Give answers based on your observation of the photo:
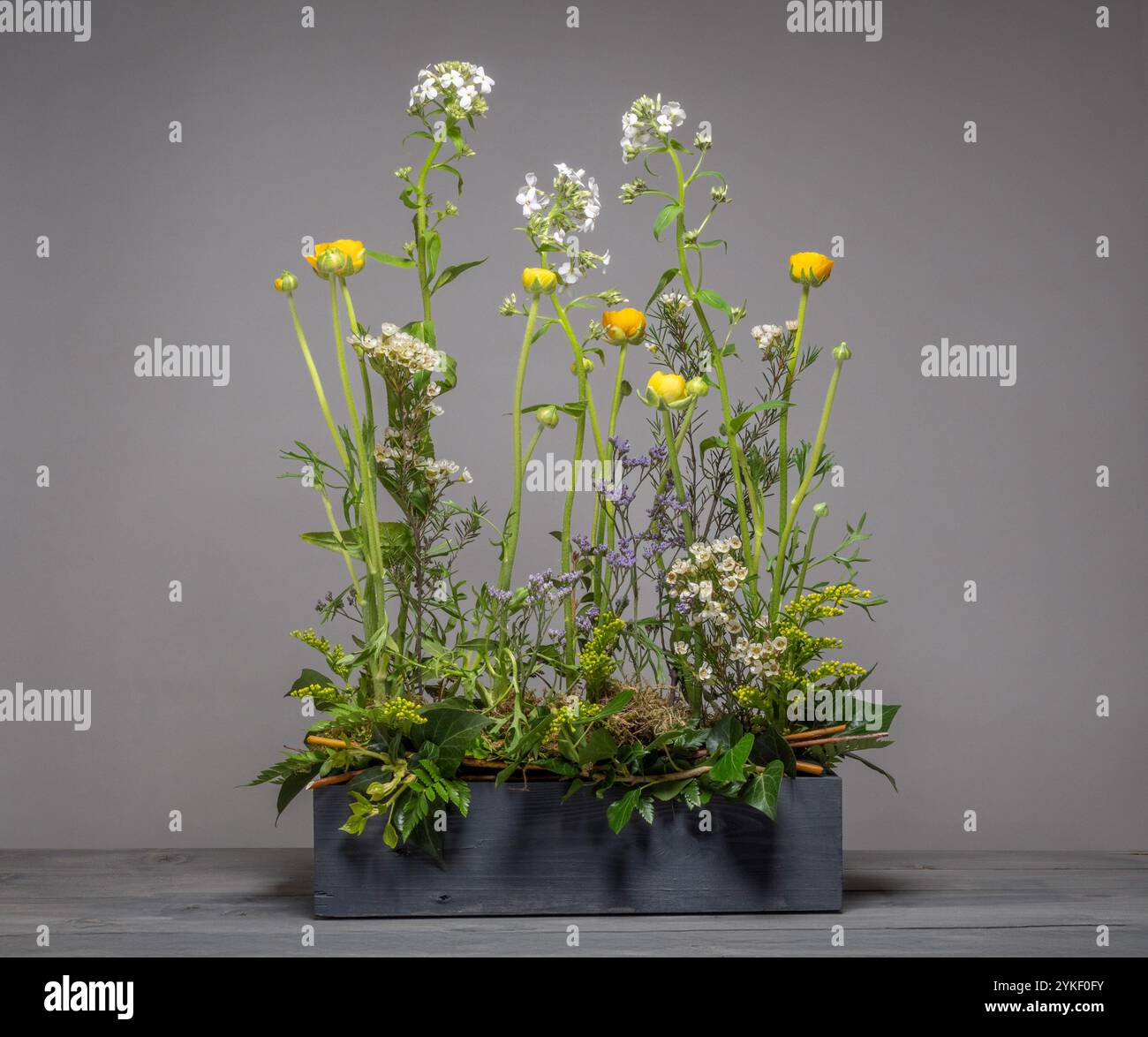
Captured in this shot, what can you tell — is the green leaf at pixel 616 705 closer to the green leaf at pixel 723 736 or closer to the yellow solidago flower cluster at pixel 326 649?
the green leaf at pixel 723 736

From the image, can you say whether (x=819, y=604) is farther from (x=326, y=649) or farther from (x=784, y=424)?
(x=326, y=649)

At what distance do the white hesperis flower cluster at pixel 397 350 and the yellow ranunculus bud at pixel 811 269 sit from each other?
398 mm

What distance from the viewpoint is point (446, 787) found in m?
1.12

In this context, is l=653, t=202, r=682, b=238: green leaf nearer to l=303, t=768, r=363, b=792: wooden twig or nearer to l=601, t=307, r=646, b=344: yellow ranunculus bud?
l=601, t=307, r=646, b=344: yellow ranunculus bud

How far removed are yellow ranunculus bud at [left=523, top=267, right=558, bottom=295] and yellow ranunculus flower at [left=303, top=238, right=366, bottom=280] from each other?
0.58 ft

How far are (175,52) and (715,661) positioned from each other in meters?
1.24

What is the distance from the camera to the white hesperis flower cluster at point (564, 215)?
4.06ft

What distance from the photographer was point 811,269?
122cm

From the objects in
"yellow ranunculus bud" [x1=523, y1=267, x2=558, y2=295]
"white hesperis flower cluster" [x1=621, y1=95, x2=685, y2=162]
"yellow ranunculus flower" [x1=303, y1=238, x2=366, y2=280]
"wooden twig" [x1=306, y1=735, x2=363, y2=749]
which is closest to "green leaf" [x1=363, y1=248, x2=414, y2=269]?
"yellow ranunculus flower" [x1=303, y1=238, x2=366, y2=280]

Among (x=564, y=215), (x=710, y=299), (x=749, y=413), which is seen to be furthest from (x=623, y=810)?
(x=564, y=215)

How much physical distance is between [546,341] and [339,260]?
565 millimetres

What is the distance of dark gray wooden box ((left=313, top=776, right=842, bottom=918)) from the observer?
1146 mm

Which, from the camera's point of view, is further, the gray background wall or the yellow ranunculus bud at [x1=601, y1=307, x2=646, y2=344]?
the gray background wall

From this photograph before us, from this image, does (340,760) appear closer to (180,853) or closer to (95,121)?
(180,853)
